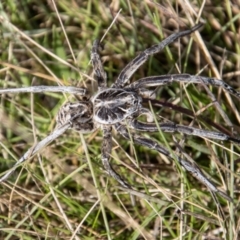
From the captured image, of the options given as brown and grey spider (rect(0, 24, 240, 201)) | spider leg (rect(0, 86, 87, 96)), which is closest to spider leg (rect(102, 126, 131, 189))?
brown and grey spider (rect(0, 24, 240, 201))

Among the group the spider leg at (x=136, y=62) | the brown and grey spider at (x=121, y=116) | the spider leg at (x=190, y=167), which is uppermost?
the spider leg at (x=136, y=62)

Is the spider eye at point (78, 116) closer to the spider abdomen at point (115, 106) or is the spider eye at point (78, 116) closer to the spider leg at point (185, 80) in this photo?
the spider abdomen at point (115, 106)

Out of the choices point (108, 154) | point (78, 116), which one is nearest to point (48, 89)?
point (78, 116)

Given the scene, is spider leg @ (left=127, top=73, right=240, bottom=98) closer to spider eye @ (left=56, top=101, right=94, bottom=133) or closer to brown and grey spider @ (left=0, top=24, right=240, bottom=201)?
brown and grey spider @ (left=0, top=24, right=240, bottom=201)

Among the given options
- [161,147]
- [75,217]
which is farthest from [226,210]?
[75,217]

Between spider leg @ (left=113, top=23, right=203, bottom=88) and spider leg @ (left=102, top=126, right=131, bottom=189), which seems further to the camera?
spider leg @ (left=113, top=23, right=203, bottom=88)

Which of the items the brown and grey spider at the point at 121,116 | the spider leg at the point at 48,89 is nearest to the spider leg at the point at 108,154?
the brown and grey spider at the point at 121,116

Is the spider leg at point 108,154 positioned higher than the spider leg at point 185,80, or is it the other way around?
the spider leg at point 185,80
